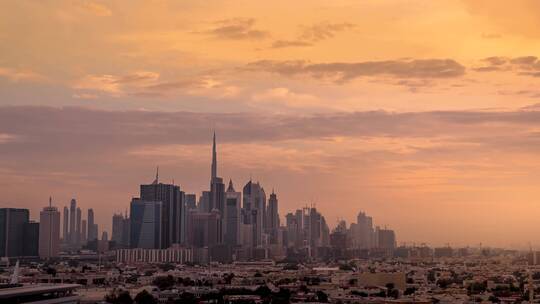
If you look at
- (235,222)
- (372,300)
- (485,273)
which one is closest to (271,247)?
(235,222)

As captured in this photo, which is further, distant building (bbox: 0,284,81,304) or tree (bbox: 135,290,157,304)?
tree (bbox: 135,290,157,304)

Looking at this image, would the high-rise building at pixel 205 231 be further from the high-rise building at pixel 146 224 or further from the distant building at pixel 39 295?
the distant building at pixel 39 295

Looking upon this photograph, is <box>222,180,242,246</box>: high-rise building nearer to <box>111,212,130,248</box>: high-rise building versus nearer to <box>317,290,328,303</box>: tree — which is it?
<box>111,212,130,248</box>: high-rise building

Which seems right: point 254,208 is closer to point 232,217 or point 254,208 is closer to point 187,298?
point 232,217

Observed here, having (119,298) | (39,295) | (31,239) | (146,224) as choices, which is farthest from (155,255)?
(39,295)

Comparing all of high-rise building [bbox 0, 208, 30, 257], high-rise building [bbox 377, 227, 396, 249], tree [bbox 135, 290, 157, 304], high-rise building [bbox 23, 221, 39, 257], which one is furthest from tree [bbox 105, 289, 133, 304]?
high-rise building [bbox 377, 227, 396, 249]

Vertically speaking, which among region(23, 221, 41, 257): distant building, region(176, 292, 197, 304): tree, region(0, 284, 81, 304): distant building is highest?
region(23, 221, 41, 257): distant building

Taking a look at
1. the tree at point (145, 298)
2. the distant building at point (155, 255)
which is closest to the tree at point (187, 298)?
the tree at point (145, 298)
